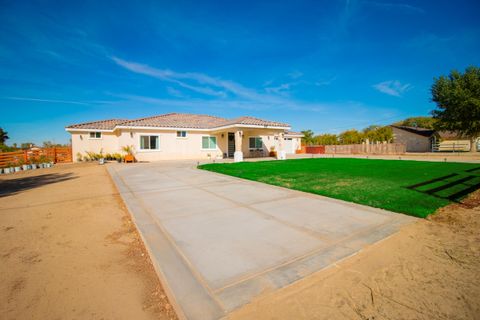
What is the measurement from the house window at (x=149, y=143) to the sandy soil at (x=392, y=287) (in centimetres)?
1861

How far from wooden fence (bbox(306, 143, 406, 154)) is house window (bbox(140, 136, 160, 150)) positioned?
23635mm

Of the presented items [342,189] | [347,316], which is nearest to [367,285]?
[347,316]

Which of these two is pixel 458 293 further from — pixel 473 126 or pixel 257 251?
pixel 473 126

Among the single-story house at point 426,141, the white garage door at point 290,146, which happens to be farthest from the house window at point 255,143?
the single-story house at point 426,141

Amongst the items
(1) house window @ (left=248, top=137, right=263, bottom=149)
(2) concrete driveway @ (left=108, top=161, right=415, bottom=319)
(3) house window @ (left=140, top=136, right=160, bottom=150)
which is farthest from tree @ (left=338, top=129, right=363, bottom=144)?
(2) concrete driveway @ (left=108, top=161, right=415, bottom=319)

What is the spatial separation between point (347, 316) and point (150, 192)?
5695 millimetres

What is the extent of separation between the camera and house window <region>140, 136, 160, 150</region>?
18.2 m

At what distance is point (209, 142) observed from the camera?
848 inches

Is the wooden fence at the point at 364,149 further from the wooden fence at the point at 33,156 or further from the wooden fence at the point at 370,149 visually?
the wooden fence at the point at 33,156

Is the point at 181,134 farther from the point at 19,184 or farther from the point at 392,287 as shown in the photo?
the point at 392,287

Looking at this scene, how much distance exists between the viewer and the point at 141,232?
3.31 meters

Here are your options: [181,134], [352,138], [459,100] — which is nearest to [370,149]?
[352,138]

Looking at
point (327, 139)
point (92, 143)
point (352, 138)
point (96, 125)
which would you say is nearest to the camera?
point (92, 143)

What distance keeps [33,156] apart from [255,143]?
1931 cm
